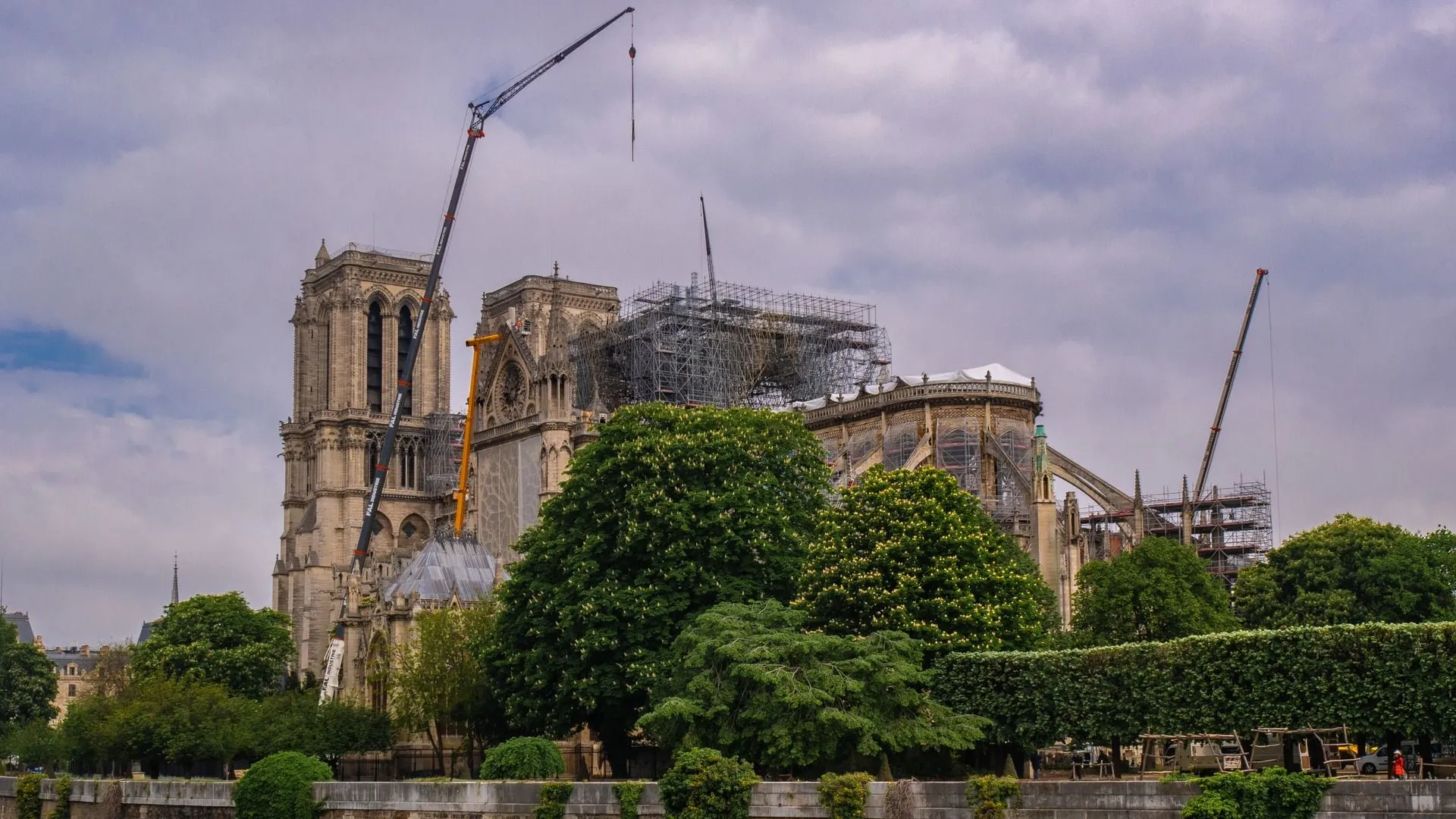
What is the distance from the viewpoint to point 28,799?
183 ft

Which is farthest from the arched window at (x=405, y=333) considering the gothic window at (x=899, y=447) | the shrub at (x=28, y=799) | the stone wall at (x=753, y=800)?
the stone wall at (x=753, y=800)

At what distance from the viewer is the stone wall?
29859 mm

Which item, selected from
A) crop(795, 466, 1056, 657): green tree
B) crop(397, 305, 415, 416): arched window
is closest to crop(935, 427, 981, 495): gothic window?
crop(795, 466, 1056, 657): green tree

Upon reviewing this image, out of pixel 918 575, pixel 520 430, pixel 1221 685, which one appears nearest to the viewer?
pixel 1221 685

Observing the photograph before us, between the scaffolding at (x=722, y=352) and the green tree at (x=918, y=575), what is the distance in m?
39.9

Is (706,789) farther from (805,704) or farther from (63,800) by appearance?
(63,800)

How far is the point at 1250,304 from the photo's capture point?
345 ft

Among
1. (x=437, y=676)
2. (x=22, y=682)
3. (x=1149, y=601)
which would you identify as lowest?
(x=22, y=682)

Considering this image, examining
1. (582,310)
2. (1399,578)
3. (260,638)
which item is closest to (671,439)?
(1399,578)

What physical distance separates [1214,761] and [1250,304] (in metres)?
74.5

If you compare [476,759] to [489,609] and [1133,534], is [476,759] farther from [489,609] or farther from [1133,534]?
[1133,534]

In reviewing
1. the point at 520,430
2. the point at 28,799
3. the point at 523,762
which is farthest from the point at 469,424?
the point at 523,762

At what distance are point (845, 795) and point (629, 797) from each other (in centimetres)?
496

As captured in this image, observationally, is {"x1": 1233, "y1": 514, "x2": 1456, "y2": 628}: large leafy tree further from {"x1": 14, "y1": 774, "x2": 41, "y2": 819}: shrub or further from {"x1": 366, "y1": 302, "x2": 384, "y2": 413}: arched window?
{"x1": 366, "y1": 302, "x2": 384, "y2": 413}: arched window
